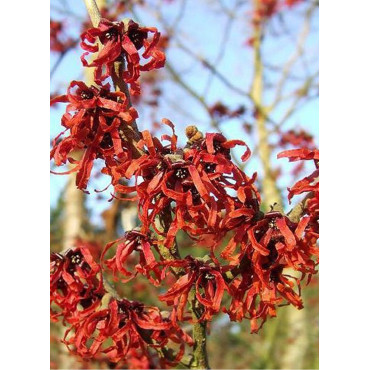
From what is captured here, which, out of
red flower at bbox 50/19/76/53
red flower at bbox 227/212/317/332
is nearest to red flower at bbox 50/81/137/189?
red flower at bbox 227/212/317/332

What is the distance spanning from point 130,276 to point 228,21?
3.46 meters

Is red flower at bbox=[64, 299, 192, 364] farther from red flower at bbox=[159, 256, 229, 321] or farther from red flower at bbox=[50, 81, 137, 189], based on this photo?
red flower at bbox=[50, 81, 137, 189]

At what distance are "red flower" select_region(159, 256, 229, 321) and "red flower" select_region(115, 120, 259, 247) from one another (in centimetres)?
8

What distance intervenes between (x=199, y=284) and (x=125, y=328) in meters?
0.19

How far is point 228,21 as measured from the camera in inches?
162

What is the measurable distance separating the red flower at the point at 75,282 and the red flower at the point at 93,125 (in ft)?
0.88

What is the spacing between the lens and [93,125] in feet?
2.75

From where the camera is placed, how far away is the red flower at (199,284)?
885mm

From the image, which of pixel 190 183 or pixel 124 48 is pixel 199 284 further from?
pixel 124 48

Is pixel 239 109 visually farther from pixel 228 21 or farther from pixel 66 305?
pixel 66 305

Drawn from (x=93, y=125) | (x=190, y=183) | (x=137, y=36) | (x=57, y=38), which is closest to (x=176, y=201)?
(x=190, y=183)
